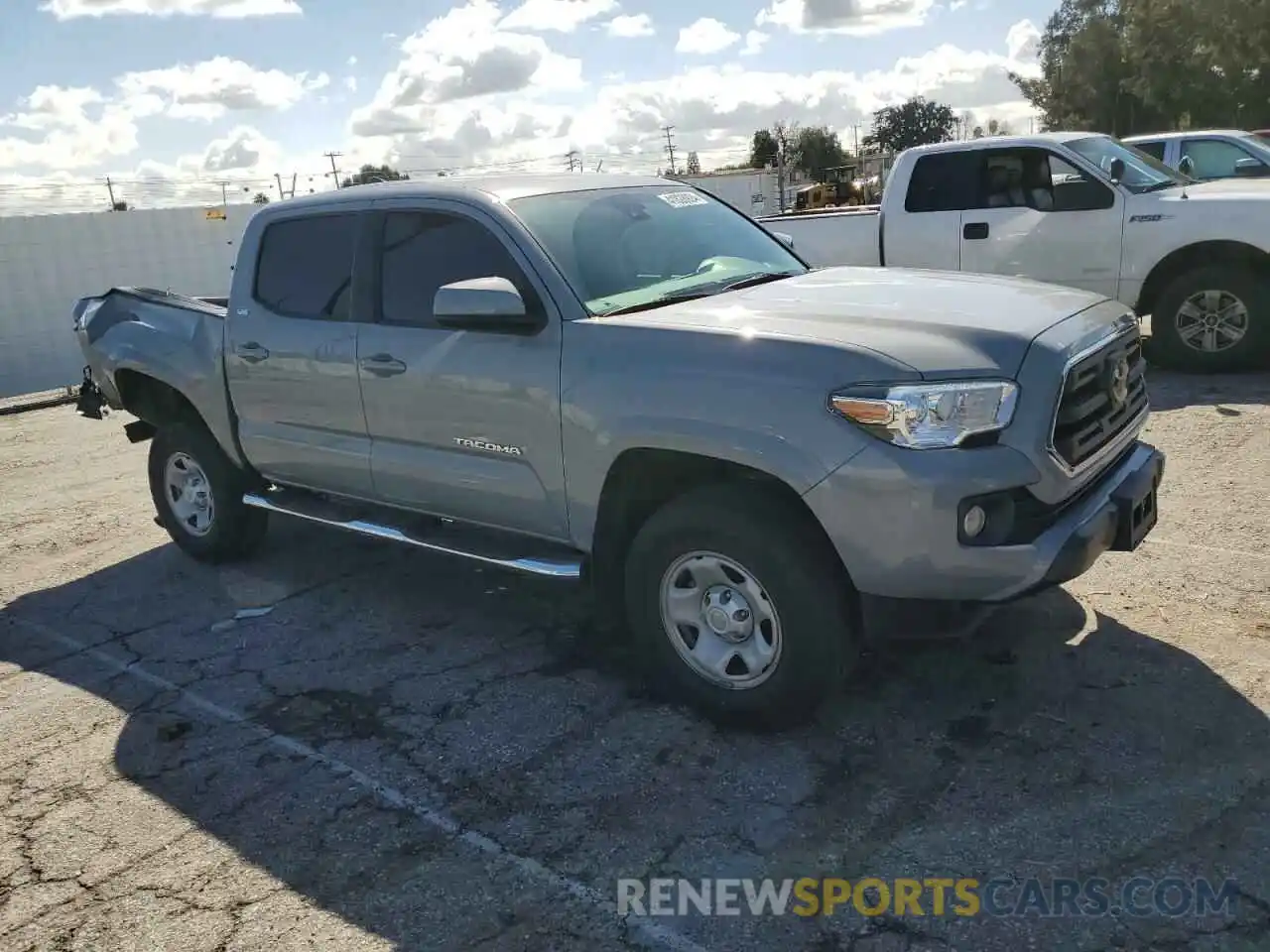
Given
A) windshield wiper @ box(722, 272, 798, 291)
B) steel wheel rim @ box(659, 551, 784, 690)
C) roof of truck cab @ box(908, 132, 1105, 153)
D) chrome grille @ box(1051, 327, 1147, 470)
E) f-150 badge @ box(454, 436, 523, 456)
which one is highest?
roof of truck cab @ box(908, 132, 1105, 153)

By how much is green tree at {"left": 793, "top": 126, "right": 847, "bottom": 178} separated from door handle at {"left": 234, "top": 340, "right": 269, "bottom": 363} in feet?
195

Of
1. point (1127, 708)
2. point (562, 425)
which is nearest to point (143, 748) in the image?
point (562, 425)

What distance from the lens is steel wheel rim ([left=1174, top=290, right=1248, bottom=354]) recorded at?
8.45 metres

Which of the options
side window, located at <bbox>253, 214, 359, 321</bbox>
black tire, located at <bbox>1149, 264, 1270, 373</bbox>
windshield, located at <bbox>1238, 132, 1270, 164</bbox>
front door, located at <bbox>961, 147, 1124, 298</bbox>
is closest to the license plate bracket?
side window, located at <bbox>253, 214, 359, 321</bbox>

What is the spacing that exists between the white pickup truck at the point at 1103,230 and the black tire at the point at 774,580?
6.31 metres

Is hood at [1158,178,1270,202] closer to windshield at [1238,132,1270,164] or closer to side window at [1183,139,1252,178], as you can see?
windshield at [1238,132,1270,164]

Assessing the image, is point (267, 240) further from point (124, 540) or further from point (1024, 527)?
point (1024, 527)

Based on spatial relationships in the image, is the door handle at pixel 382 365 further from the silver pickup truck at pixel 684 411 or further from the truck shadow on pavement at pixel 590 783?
the truck shadow on pavement at pixel 590 783

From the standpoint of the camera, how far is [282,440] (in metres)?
5.50

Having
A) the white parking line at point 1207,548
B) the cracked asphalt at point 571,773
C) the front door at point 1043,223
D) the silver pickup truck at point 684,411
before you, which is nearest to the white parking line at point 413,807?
the cracked asphalt at point 571,773

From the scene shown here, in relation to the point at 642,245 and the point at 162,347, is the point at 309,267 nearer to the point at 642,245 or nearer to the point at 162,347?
the point at 162,347

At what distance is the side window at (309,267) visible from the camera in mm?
5145

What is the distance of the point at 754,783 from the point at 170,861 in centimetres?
184

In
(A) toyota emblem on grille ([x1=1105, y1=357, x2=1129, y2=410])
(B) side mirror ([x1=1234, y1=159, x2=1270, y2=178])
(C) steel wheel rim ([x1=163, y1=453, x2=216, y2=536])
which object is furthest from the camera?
(B) side mirror ([x1=1234, y1=159, x2=1270, y2=178])
